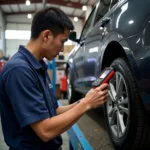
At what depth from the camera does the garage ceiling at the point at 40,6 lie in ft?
42.4

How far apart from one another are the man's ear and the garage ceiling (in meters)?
11.8

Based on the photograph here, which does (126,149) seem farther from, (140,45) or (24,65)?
(24,65)

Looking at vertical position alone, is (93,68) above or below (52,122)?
above

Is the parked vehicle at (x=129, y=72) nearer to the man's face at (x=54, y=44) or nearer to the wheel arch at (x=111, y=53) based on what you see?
the wheel arch at (x=111, y=53)

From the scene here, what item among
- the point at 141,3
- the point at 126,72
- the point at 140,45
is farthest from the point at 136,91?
the point at 141,3

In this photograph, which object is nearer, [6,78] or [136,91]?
[6,78]

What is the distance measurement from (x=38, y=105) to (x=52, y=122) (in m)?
0.10

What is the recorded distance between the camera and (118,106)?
1368mm

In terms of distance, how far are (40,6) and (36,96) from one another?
575 inches

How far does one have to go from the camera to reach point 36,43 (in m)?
1.11

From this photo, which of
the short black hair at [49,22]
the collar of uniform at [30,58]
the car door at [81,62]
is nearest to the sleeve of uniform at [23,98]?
the collar of uniform at [30,58]

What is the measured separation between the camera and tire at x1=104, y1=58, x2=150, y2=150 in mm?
1126

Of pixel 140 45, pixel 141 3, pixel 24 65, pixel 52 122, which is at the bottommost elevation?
pixel 52 122

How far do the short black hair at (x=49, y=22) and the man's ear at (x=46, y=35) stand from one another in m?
0.02
